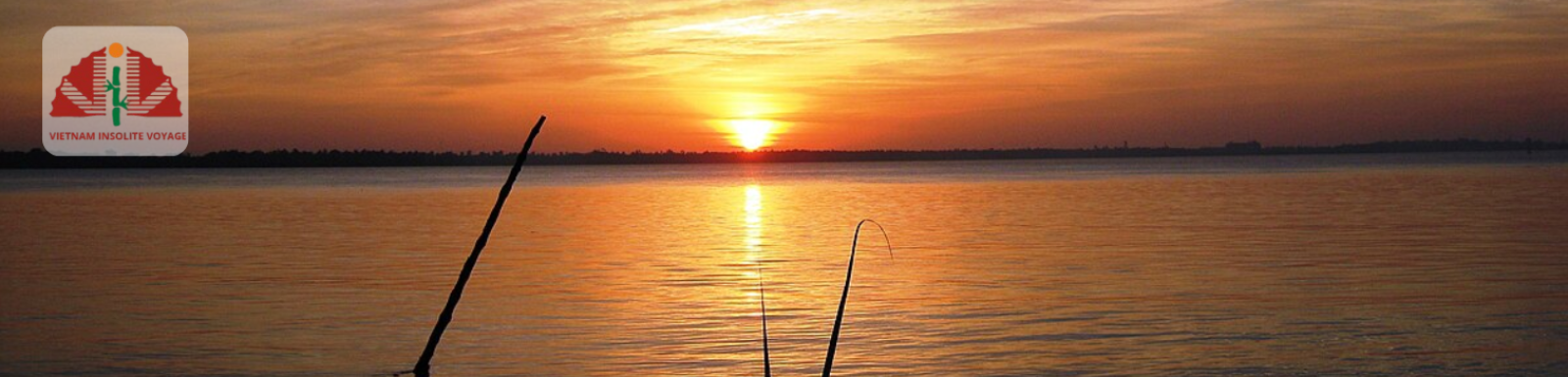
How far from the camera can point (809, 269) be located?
21.1 m

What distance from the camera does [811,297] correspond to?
17203 mm

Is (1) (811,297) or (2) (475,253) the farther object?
(1) (811,297)

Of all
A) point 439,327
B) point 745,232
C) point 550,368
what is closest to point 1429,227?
point 745,232

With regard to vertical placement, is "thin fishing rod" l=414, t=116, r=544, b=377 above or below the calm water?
above

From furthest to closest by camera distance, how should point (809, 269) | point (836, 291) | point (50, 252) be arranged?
point (50, 252), point (809, 269), point (836, 291)

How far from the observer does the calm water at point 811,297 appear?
1268cm

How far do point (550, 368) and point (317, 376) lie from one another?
1.86 m

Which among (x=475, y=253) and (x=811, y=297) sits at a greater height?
(x=475, y=253)

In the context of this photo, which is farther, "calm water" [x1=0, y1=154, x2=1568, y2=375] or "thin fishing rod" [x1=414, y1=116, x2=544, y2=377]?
"calm water" [x1=0, y1=154, x2=1568, y2=375]

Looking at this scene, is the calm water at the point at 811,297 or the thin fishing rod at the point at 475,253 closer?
the thin fishing rod at the point at 475,253

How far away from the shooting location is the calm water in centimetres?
1268

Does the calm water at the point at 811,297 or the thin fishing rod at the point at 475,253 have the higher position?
the thin fishing rod at the point at 475,253

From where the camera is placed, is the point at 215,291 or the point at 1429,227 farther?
the point at 1429,227

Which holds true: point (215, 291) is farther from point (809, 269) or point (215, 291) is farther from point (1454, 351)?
point (1454, 351)
